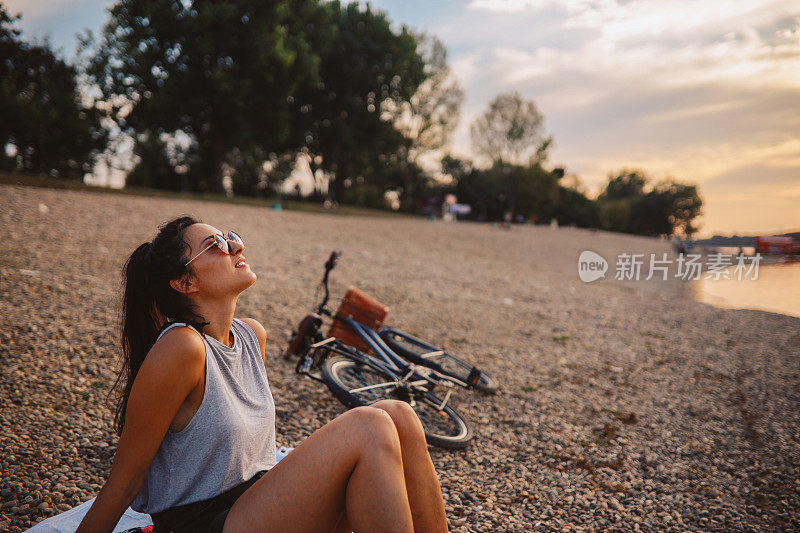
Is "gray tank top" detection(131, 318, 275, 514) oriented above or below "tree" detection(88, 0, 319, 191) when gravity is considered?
below

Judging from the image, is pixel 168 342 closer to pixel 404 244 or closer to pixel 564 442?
pixel 564 442

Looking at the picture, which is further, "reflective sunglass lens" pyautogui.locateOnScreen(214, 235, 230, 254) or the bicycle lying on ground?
the bicycle lying on ground

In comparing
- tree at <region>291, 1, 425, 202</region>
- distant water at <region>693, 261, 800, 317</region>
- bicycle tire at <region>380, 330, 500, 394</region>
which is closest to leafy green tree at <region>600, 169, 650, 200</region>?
tree at <region>291, 1, 425, 202</region>

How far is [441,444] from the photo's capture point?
11.5ft

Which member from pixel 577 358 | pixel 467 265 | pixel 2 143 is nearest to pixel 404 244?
pixel 467 265

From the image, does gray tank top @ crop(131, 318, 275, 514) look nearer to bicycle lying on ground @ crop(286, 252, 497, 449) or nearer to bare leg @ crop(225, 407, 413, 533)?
bare leg @ crop(225, 407, 413, 533)

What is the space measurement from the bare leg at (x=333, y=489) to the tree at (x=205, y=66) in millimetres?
21539

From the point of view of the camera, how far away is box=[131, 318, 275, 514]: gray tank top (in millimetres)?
1705

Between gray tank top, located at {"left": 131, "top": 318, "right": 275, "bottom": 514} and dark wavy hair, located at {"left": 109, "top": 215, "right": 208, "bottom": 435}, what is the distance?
227 mm

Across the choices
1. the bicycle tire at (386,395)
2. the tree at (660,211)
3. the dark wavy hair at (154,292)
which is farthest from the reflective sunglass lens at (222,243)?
the tree at (660,211)

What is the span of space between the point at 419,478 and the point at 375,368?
2.17 metres

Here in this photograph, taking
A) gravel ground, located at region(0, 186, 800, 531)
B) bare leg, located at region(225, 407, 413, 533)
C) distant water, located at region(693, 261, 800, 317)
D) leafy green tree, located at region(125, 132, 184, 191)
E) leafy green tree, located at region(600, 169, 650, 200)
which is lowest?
gravel ground, located at region(0, 186, 800, 531)

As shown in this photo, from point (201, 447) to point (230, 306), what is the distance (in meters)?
0.56

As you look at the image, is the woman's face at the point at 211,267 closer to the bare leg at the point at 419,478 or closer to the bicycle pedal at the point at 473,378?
the bare leg at the point at 419,478
